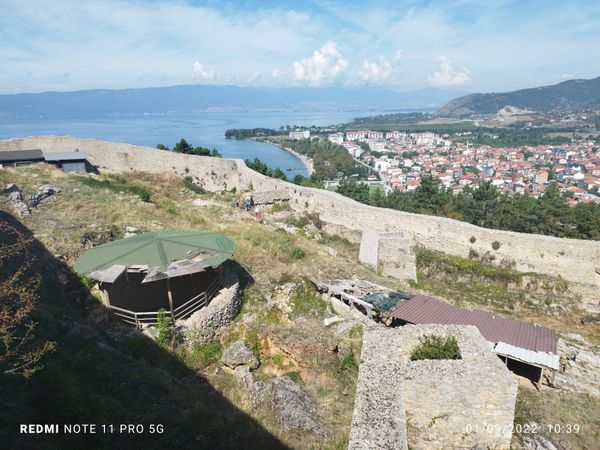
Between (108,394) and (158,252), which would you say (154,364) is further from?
(158,252)

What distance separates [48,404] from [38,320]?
287cm

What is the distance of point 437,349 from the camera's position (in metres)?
6.34

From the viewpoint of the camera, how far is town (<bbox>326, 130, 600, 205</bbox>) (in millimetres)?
66125

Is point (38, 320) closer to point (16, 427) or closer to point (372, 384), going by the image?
point (16, 427)

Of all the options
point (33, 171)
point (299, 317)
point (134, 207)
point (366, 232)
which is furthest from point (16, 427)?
point (33, 171)

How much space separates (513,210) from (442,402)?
23242mm

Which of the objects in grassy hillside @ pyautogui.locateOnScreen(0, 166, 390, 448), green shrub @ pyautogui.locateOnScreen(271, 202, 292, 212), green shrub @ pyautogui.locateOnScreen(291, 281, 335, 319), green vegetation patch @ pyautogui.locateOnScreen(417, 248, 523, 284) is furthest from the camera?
green shrub @ pyautogui.locateOnScreen(271, 202, 292, 212)

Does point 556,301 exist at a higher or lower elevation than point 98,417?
lower

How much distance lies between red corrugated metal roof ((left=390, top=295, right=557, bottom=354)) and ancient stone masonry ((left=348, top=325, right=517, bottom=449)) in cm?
309

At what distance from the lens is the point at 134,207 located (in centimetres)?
1578

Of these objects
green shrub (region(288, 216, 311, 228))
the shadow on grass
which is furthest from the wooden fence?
green shrub (region(288, 216, 311, 228))

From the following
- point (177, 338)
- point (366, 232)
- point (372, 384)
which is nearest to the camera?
point (372, 384)

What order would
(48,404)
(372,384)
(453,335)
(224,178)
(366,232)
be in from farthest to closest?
(224,178)
(366,232)
(453,335)
(372,384)
(48,404)

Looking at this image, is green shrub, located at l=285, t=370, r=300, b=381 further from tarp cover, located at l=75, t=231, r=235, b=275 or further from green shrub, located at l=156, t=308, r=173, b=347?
tarp cover, located at l=75, t=231, r=235, b=275
